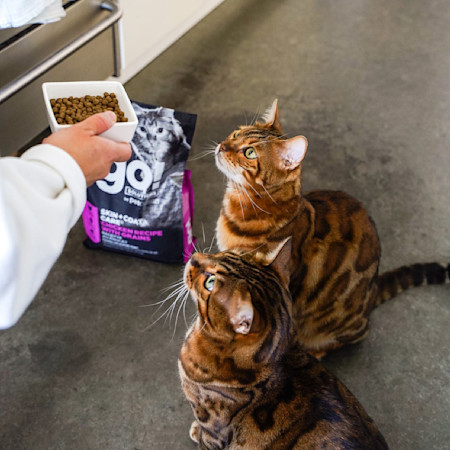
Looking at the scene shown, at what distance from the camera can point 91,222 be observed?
1.83 meters

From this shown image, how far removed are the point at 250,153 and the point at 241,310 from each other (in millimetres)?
548

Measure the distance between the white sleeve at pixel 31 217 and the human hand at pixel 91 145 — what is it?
6 centimetres

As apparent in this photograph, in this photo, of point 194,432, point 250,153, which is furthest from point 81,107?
point 194,432

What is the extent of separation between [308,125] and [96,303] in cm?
134

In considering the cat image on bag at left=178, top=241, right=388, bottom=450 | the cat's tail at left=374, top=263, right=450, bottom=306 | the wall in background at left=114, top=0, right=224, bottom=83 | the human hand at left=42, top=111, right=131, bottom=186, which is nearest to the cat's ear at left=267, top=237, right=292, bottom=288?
the cat image on bag at left=178, top=241, right=388, bottom=450

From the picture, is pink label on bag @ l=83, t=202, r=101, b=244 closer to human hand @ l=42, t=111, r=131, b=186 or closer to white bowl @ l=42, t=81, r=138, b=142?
white bowl @ l=42, t=81, r=138, b=142

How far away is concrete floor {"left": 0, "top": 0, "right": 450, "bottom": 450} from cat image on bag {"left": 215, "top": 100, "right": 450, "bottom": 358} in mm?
242

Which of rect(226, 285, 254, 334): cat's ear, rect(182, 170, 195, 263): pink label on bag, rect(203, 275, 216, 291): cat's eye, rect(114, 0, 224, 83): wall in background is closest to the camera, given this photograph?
rect(226, 285, 254, 334): cat's ear

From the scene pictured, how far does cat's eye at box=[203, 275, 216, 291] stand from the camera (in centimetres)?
119

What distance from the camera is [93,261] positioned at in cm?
190

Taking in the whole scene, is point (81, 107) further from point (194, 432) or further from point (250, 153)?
point (194, 432)

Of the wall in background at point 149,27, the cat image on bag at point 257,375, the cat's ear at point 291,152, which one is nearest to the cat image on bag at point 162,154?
the cat's ear at point 291,152

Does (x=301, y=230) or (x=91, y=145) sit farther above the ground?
(x=91, y=145)

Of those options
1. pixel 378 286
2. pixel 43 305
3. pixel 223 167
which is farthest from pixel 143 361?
pixel 378 286
